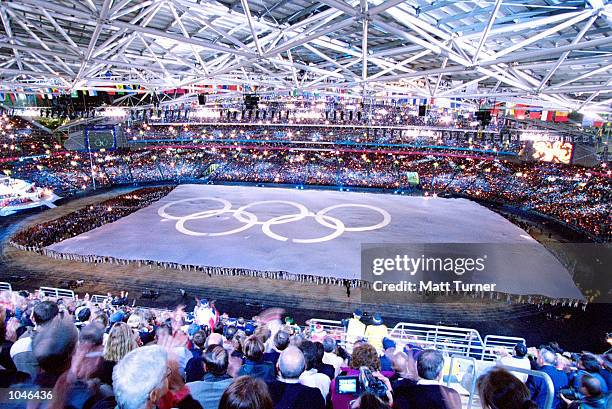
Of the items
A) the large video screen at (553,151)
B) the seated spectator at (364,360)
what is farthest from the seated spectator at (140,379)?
the large video screen at (553,151)

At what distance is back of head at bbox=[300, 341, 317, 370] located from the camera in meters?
4.23

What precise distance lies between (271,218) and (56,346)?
885 inches

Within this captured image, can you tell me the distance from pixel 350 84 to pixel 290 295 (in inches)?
404

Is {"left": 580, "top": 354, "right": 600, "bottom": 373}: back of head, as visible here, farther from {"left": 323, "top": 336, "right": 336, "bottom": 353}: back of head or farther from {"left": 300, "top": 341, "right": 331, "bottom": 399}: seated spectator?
{"left": 300, "top": 341, "right": 331, "bottom": 399}: seated spectator

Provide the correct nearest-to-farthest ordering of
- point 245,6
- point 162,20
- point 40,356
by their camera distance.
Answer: point 40,356 < point 245,6 < point 162,20

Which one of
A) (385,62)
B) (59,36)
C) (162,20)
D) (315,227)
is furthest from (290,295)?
(59,36)

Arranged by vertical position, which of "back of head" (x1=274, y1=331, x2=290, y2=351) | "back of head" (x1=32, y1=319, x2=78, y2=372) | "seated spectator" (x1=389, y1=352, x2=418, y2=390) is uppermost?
"back of head" (x1=32, y1=319, x2=78, y2=372)

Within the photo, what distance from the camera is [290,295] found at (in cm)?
1622

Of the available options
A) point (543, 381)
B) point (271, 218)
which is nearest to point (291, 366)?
point (543, 381)

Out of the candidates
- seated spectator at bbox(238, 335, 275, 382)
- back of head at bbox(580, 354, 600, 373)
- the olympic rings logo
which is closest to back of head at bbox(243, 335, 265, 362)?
seated spectator at bbox(238, 335, 275, 382)

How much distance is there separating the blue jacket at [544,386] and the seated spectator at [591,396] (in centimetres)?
29

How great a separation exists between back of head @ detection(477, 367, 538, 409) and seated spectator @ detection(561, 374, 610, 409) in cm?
189

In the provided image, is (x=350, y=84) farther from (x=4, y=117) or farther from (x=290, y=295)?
(x=4, y=117)

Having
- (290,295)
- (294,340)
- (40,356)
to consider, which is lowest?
(290,295)
